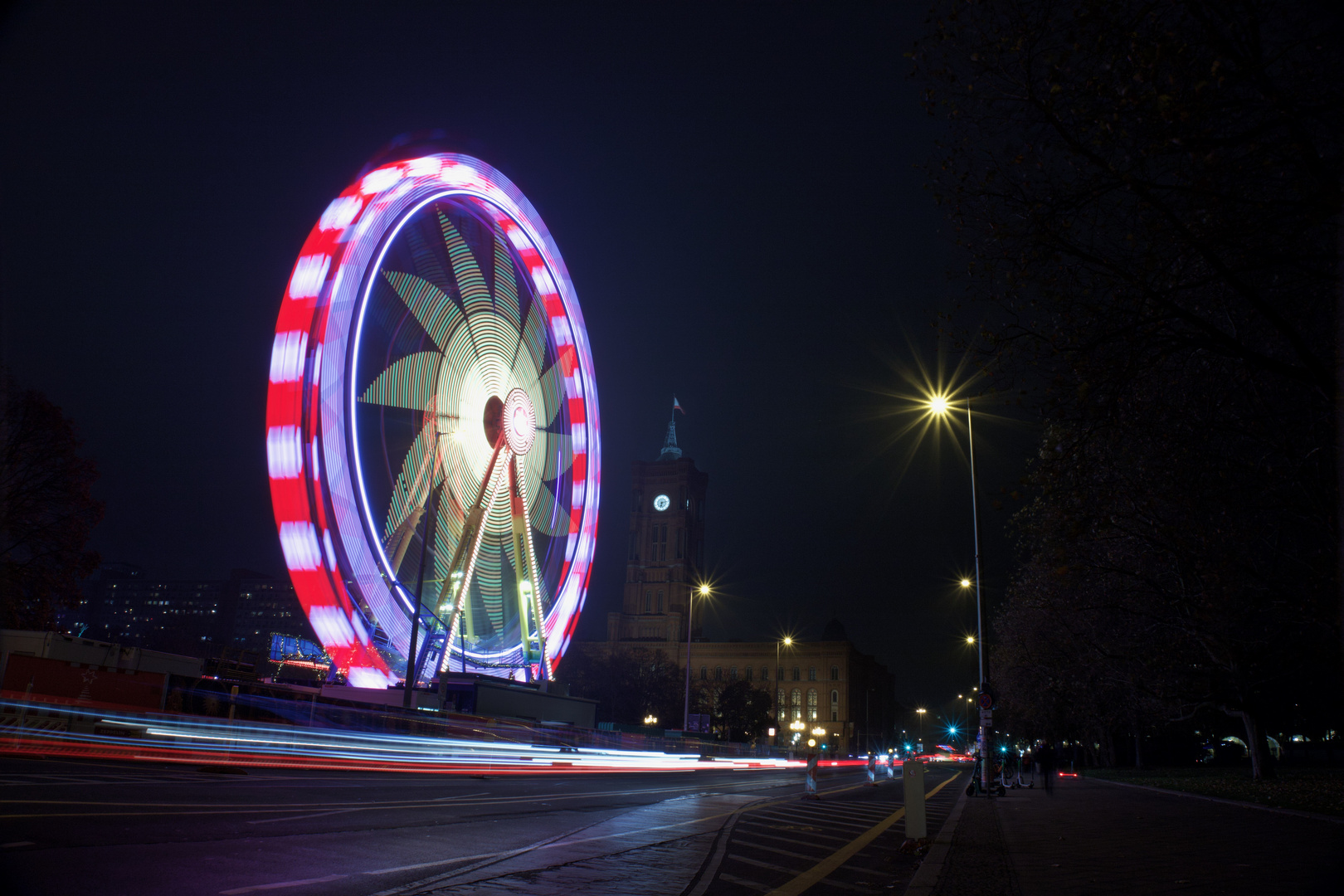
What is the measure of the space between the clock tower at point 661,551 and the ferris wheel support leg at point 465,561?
9353 cm

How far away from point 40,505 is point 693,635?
102182mm

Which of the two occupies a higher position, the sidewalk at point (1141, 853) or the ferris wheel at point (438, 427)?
the ferris wheel at point (438, 427)

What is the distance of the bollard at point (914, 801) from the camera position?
10.8 m

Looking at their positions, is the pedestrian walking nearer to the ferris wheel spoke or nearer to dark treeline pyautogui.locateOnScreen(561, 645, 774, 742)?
the ferris wheel spoke

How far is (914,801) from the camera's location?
1095cm

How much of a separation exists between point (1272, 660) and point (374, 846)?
3017 centimetres

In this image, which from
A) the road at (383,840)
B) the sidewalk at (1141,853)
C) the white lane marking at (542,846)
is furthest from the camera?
the sidewalk at (1141,853)

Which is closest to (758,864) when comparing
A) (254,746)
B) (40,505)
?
(254,746)

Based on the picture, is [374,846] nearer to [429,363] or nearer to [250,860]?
[250,860]

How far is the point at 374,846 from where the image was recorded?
802 cm

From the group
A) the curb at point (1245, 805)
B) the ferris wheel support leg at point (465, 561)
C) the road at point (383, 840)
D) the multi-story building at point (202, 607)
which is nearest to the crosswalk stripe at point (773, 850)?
→ the road at point (383, 840)

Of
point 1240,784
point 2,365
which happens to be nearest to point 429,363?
point 2,365

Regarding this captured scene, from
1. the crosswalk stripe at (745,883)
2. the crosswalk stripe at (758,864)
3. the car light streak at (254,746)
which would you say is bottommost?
the car light streak at (254,746)

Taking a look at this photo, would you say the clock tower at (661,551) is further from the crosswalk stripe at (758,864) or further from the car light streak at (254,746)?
the crosswalk stripe at (758,864)
